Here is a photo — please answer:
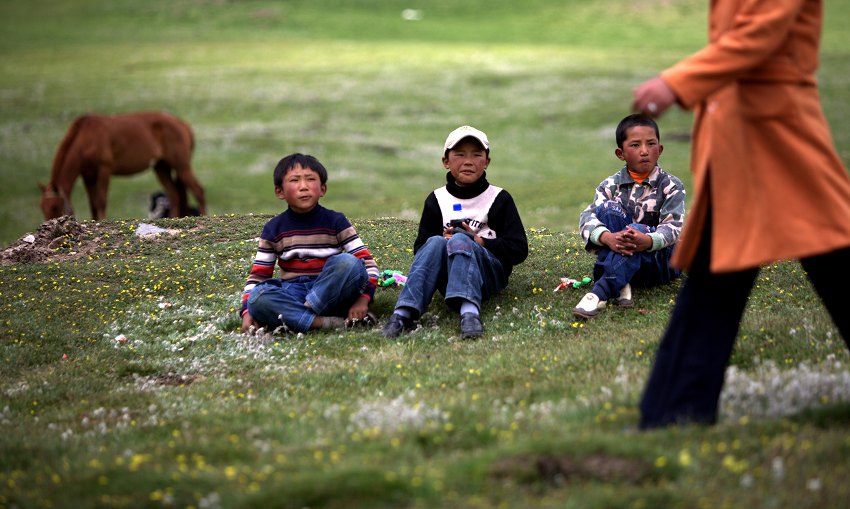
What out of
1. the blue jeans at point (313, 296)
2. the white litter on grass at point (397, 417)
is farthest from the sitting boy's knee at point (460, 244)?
the white litter on grass at point (397, 417)

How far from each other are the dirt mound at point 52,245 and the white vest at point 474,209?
6.87 m

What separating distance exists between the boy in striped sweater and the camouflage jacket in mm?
2457

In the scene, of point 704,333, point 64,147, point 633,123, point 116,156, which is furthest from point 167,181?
point 704,333

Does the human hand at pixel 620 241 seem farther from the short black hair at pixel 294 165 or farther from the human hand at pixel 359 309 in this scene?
the short black hair at pixel 294 165

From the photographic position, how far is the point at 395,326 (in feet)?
32.0

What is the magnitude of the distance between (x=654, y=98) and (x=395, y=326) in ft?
16.6

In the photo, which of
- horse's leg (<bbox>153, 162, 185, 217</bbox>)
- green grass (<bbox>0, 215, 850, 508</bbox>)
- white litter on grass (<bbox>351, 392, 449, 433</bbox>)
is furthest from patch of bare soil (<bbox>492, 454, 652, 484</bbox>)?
horse's leg (<bbox>153, 162, 185, 217</bbox>)

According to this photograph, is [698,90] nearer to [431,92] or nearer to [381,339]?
[381,339]

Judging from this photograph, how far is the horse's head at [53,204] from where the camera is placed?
21281 mm

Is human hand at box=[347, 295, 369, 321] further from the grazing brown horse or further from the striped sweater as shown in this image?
the grazing brown horse

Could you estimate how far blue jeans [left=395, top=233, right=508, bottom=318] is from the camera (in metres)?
9.76

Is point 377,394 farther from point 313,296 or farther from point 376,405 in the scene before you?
point 313,296

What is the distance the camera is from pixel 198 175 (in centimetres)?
3459

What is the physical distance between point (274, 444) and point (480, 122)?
129 ft
